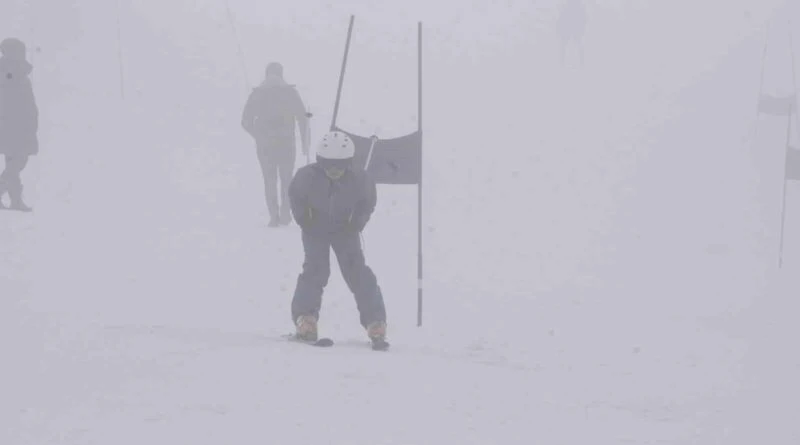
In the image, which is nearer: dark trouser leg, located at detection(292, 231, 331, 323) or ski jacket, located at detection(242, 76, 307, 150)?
dark trouser leg, located at detection(292, 231, 331, 323)

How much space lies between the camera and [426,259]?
1367 cm

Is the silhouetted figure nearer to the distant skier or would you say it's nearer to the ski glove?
the distant skier

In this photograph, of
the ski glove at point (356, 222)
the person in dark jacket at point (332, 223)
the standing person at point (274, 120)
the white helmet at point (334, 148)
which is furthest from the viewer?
the standing person at point (274, 120)

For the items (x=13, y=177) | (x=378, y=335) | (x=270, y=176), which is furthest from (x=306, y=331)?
(x=13, y=177)

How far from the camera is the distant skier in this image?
1283cm

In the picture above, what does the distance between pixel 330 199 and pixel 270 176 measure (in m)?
5.88

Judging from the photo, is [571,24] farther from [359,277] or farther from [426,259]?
[359,277]

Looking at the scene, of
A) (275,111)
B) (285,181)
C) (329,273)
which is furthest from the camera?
(285,181)

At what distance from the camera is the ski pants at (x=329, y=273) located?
26.7 ft

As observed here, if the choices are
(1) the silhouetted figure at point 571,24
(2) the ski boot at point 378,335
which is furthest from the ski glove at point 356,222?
(1) the silhouetted figure at point 571,24

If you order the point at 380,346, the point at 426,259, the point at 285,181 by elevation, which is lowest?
the point at 426,259

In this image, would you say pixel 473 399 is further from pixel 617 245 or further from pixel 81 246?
pixel 617 245

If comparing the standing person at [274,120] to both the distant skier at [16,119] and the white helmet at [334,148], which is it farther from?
the white helmet at [334,148]

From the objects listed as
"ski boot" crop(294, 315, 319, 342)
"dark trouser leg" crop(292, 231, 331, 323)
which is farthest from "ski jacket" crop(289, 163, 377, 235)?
"ski boot" crop(294, 315, 319, 342)
